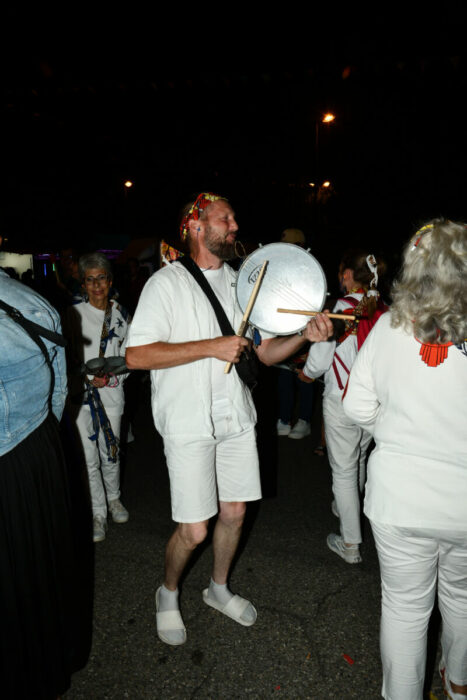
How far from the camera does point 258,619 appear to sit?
8.55ft

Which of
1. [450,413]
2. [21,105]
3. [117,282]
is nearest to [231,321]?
[450,413]

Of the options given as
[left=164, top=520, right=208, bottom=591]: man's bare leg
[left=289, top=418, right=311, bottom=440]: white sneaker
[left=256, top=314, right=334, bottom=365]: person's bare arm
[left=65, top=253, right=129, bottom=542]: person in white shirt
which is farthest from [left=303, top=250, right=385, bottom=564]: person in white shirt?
[left=289, top=418, right=311, bottom=440]: white sneaker

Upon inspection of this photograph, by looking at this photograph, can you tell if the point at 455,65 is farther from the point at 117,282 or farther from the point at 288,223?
the point at 288,223

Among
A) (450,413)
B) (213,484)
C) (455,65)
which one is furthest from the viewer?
(455,65)

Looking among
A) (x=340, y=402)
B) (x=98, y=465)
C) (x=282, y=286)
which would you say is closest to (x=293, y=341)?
(x=282, y=286)

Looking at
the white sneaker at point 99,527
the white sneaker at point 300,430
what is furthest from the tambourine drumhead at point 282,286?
→ the white sneaker at point 300,430

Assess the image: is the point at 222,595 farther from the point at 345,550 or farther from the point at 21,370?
the point at 21,370

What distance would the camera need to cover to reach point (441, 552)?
67.0 inches

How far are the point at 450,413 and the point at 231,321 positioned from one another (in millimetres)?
1298

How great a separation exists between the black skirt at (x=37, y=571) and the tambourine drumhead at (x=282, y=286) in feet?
3.71

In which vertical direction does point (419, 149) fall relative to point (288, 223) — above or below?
above

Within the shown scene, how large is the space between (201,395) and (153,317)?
0.47 meters

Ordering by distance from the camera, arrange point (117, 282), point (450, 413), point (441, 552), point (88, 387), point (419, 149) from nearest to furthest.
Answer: point (450, 413) → point (441, 552) → point (88, 387) → point (117, 282) → point (419, 149)

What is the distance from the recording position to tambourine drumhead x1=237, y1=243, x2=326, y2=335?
225 centimetres
